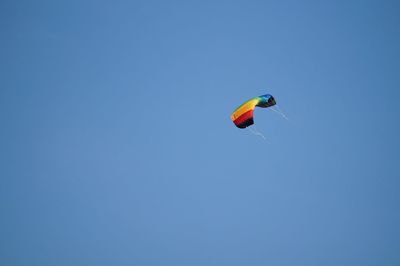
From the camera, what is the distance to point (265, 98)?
1603 inches

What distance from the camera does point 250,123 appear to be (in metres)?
41.9

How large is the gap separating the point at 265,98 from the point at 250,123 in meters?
2.35

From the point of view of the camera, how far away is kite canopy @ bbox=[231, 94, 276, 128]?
4081cm

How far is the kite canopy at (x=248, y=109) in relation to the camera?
1607 inches

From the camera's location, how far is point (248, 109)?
136 feet
